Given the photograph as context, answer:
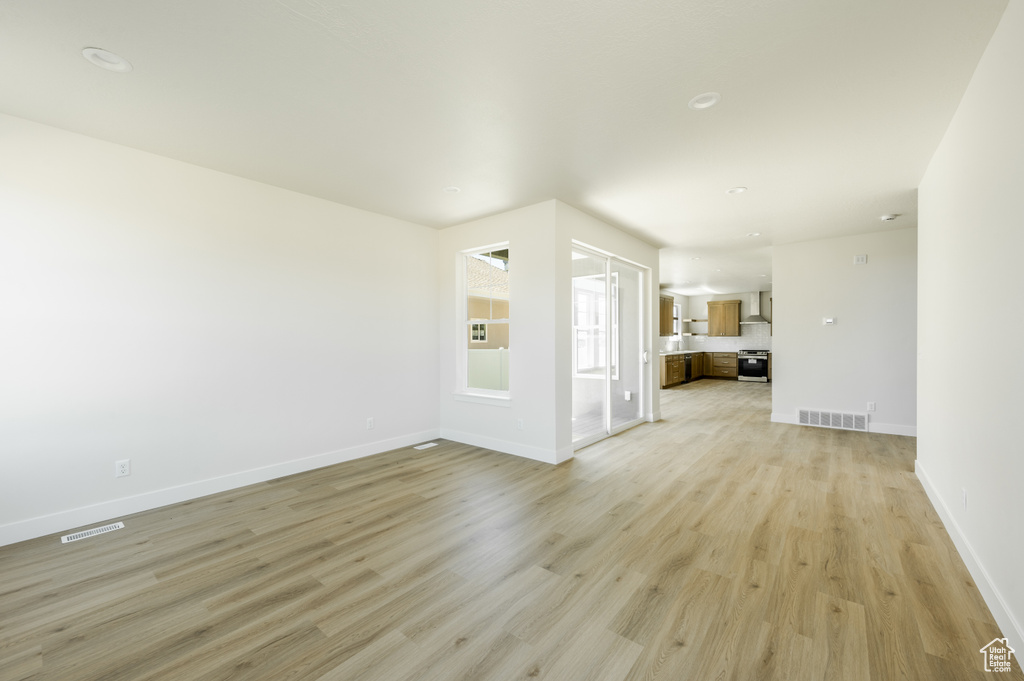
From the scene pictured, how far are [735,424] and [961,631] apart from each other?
452cm

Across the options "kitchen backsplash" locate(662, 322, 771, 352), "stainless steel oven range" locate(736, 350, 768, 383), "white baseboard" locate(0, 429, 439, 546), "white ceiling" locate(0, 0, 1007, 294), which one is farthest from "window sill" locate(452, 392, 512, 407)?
"stainless steel oven range" locate(736, 350, 768, 383)

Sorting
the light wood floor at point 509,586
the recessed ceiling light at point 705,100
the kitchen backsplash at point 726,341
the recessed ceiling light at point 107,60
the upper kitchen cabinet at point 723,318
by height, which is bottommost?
the light wood floor at point 509,586

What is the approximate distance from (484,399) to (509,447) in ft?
2.01

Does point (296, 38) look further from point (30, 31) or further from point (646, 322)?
point (646, 322)

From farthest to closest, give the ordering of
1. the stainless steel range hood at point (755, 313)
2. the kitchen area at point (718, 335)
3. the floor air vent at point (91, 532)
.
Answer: the stainless steel range hood at point (755, 313) < the kitchen area at point (718, 335) < the floor air vent at point (91, 532)

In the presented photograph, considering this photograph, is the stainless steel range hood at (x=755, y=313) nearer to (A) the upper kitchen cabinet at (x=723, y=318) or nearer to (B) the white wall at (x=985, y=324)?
(A) the upper kitchen cabinet at (x=723, y=318)

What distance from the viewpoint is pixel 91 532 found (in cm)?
272

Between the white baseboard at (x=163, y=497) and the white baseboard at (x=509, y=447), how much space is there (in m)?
0.89

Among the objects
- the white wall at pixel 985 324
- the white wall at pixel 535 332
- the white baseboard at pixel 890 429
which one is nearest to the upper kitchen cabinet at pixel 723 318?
the white baseboard at pixel 890 429

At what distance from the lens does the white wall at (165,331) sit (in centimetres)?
265

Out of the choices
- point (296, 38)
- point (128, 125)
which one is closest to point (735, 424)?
point (296, 38)

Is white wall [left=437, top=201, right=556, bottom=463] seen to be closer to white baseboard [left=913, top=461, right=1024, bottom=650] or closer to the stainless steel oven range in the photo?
white baseboard [left=913, top=461, right=1024, bottom=650]

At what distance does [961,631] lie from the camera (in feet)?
5.72
